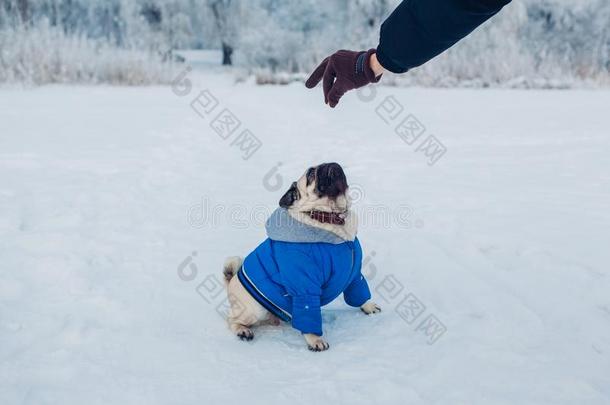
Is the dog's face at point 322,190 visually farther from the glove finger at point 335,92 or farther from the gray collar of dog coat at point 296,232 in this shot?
the glove finger at point 335,92

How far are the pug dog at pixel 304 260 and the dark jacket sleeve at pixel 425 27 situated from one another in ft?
1.75

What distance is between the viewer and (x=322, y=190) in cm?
240

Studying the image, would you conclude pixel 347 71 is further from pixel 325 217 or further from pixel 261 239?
pixel 261 239

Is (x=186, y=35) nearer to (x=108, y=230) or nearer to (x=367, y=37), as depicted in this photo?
(x=367, y=37)

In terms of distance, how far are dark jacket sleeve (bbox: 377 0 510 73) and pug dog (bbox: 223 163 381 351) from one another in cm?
53

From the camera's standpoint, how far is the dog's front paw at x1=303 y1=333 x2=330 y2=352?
8.05 ft

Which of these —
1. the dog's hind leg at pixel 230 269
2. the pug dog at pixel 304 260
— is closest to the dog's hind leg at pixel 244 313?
the pug dog at pixel 304 260

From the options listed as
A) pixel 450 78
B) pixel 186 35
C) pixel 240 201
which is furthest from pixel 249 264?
pixel 186 35

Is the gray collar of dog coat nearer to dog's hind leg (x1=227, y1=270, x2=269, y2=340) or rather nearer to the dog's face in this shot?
the dog's face

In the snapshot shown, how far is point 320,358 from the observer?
7.85 feet

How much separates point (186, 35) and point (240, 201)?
707 inches

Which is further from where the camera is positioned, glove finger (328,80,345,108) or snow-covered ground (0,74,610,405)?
glove finger (328,80,345,108)

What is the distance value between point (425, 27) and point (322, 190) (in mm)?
784

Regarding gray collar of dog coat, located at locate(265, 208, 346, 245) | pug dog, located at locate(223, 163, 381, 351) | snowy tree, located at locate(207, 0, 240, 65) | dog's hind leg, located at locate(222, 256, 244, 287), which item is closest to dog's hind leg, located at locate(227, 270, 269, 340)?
pug dog, located at locate(223, 163, 381, 351)
